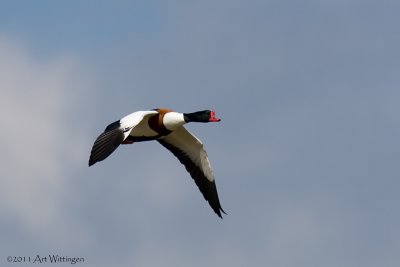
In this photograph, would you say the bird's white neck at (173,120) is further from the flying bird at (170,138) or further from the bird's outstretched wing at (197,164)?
the bird's outstretched wing at (197,164)

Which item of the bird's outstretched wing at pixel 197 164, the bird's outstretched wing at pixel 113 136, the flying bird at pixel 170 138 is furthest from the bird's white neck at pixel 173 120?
the bird's outstretched wing at pixel 197 164

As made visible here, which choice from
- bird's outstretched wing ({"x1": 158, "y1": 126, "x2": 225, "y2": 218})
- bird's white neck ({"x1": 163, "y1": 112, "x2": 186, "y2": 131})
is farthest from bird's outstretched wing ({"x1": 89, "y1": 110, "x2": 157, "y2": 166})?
bird's outstretched wing ({"x1": 158, "y1": 126, "x2": 225, "y2": 218})

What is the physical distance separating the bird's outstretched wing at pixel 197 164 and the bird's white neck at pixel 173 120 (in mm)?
1361

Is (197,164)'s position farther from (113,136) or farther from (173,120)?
(113,136)

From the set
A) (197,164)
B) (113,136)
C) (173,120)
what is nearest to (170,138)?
(197,164)

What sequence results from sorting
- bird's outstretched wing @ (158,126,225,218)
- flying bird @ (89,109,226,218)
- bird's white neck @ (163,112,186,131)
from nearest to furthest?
flying bird @ (89,109,226,218)
bird's white neck @ (163,112,186,131)
bird's outstretched wing @ (158,126,225,218)

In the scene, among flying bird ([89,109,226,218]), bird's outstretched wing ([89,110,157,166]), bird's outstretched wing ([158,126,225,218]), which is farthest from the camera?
bird's outstretched wing ([158,126,225,218])

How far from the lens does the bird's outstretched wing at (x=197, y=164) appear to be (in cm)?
2414

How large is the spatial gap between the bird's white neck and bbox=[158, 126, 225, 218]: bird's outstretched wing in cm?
136

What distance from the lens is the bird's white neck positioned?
22.6m

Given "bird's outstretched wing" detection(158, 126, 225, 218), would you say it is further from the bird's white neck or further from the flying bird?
the bird's white neck

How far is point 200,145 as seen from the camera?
24.0m

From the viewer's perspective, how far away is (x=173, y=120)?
2264 cm

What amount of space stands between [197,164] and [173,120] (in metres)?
1.95
